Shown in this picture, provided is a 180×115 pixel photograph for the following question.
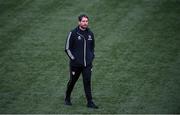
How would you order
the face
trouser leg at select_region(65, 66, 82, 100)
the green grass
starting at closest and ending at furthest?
the face, trouser leg at select_region(65, 66, 82, 100), the green grass

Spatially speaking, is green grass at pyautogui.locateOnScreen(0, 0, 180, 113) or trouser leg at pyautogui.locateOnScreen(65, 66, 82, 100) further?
green grass at pyautogui.locateOnScreen(0, 0, 180, 113)

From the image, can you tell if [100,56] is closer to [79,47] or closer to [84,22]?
[79,47]

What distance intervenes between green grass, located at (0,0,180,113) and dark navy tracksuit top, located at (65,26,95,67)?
95 cm

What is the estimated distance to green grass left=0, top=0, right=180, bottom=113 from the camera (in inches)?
382

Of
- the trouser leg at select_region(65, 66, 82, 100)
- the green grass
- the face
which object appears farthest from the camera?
the green grass

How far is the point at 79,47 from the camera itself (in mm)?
9227

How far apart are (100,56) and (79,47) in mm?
2787

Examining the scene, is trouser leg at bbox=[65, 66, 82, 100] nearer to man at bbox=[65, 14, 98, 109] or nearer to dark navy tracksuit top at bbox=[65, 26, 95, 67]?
man at bbox=[65, 14, 98, 109]

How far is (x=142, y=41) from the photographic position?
12.7m

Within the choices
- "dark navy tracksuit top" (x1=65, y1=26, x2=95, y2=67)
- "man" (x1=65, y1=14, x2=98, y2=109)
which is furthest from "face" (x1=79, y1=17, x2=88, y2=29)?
"dark navy tracksuit top" (x1=65, y1=26, x2=95, y2=67)

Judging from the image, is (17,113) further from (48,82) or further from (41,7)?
(41,7)

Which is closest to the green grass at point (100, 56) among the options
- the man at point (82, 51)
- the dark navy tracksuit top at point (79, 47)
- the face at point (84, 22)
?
the man at point (82, 51)

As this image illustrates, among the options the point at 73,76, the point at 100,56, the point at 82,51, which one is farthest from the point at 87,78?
the point at 100,56

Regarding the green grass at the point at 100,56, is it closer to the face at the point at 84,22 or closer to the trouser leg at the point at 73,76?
the trouser leg at the point at 73,76
